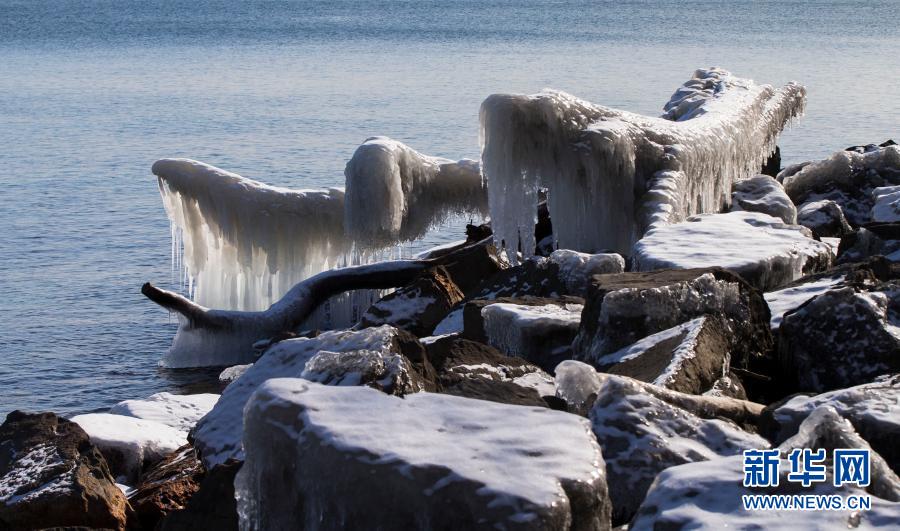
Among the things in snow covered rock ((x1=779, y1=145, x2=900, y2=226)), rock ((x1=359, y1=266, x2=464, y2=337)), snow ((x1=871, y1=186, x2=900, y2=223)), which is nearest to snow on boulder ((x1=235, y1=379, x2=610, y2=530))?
rock ((x1=359, y1=266, x2=464, y2=337))

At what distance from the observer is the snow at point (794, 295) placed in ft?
27.2

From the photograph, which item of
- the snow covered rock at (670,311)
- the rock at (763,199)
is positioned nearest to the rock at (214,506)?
the snow covered rock at (670,311)

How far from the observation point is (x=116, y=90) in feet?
142

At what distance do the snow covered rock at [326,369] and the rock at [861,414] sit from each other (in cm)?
173

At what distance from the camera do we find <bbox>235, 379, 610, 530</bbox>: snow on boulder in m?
4.16

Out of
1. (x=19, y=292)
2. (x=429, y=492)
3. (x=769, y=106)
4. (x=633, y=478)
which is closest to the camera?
(x=429, y=492)

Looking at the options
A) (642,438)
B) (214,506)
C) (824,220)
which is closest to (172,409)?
(214,506)

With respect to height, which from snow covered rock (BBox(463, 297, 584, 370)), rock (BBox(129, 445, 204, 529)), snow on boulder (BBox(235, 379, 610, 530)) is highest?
snow on boulder (BBox(235, 379, 610, 530))

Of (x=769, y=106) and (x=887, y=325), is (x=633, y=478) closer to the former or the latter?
(x=887, y=325)

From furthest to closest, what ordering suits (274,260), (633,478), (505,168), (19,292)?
1. (19,292)
2. (274,260)
3. (505,168)
4. (633,478)

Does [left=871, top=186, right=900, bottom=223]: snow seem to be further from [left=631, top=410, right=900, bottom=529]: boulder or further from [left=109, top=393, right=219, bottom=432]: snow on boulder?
[left=631, top=410, right=900, bottom=529]: boulder

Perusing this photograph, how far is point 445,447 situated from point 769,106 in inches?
670

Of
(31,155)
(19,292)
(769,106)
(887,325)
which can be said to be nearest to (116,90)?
(31,155)

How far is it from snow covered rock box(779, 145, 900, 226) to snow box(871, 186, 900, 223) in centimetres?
132
